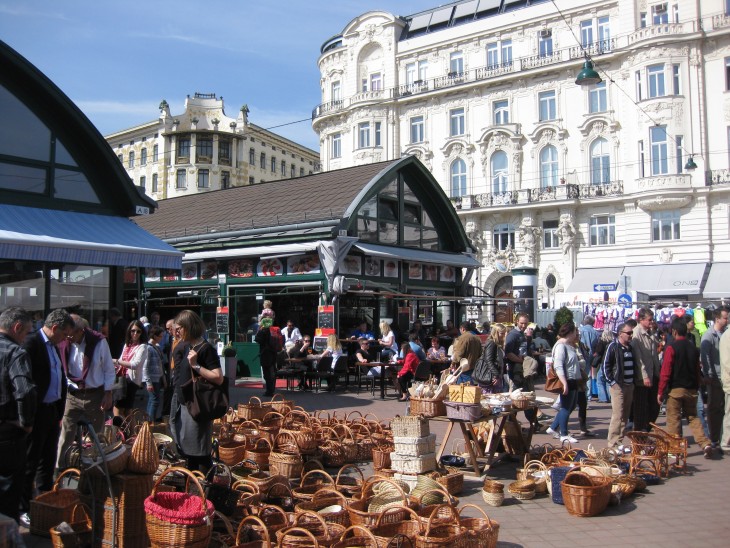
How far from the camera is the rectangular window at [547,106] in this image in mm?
39562

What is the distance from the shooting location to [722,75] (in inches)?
1350

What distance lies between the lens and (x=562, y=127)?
39.0 m

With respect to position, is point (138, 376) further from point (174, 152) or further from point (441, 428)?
point (174, 152)

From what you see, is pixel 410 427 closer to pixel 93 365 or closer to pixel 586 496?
pixel 586 496

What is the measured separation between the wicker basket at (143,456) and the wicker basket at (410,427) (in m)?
3.00

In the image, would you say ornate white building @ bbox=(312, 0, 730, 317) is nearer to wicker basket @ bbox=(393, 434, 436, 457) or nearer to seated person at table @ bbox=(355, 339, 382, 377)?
seated person at table @ bbox=(355, 339, 382, 377)

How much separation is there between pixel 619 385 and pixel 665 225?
2972 centimetres

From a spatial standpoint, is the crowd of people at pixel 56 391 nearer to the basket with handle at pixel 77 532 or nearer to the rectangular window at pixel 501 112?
the basket with handle at pixel 77 532

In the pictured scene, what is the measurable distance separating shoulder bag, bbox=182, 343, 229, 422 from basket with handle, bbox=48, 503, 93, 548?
109cm

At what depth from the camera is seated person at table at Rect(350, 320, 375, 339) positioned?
17.0m

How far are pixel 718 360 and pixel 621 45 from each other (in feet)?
107

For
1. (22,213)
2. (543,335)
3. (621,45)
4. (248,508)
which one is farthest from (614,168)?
(248,508)

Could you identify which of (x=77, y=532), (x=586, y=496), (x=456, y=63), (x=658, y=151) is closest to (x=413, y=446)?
(x=586, y=496)

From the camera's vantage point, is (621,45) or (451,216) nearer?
(451,216)
